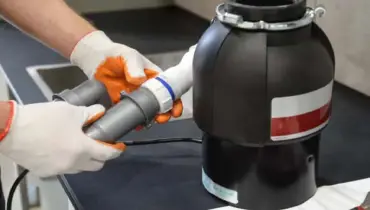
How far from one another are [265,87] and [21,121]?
0.37m

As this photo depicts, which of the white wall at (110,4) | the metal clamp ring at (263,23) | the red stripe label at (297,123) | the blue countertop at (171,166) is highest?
the metal clamp ring at (263,23)

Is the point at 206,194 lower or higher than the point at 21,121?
lower

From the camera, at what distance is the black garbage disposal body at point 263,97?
81 centimetres

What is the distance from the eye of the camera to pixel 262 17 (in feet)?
2.69

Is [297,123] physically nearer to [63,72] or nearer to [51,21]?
[51,21]

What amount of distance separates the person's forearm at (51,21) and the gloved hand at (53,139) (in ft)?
1.13

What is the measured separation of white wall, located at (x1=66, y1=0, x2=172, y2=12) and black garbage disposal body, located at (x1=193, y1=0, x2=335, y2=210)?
4.49 ft

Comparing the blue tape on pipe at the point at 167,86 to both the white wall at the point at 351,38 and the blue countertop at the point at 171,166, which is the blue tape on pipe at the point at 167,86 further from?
the white wall at the point at 351,38

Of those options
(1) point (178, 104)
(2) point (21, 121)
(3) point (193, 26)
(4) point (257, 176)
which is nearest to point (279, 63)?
(4) point (257, 176)

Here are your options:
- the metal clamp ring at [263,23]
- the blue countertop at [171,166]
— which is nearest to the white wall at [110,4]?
the blue countertop at [171,166]

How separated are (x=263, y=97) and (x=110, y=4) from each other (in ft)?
4.90

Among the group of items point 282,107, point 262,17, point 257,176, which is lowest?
point 257,176

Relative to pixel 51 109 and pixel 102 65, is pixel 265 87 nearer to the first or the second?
pixel 51 109

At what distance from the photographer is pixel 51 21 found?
4.23 feet
